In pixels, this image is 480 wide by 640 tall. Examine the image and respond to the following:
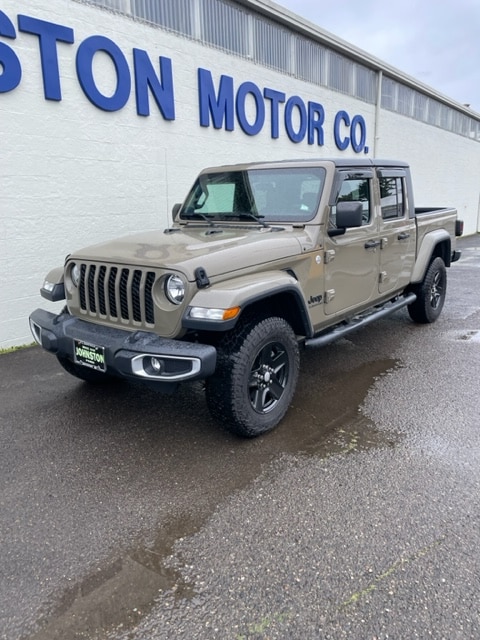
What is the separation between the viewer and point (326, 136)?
1066 cm

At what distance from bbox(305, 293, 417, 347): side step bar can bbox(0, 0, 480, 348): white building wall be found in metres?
3.51

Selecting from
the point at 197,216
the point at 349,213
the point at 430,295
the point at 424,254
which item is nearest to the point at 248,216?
the point at 197,216

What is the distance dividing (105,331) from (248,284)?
1043 millimetres

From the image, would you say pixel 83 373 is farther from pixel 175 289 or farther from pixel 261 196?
pixel 261 196

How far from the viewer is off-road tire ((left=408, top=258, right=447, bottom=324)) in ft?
19.8

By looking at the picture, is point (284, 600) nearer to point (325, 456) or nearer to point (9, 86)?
point (325, 456)

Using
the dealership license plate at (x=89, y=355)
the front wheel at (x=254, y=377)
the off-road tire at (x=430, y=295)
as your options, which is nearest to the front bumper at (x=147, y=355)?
the dealership license plate at (x=89, y=355)

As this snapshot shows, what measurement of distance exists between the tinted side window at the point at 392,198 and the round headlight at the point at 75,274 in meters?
3.11

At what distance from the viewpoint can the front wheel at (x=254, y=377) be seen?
318cm

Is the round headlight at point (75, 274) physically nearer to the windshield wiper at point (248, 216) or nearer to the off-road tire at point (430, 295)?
the windshield wiper at point (248, 216)

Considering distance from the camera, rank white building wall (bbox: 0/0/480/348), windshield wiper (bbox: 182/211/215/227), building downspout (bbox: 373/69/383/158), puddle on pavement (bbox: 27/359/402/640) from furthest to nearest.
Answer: building downspout (bbox: 373/69/383/158) → white building wall (bbox: 0/0/480/348) → windshield wiper (bbox: 182/211/215/227) → puddle on pavement (bbox: 27/359/402/640)

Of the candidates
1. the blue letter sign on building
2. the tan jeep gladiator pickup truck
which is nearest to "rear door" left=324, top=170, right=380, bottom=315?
the tan jeep gladiator pickup truck

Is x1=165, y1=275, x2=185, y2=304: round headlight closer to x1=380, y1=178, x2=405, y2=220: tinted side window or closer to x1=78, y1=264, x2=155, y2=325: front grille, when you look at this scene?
x1=78, y1=264, x2=155, y2=325: front grille

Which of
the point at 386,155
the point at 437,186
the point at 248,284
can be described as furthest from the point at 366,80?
the point at 248,284
